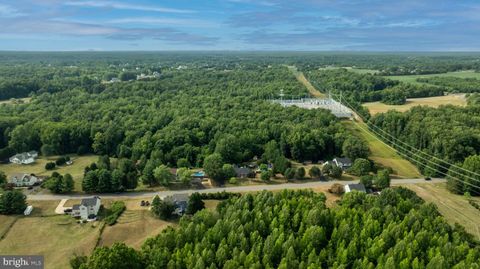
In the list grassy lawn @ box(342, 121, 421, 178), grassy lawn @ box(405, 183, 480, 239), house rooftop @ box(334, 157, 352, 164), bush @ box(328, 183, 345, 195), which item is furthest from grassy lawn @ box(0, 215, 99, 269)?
grassy lawn @ box(342, 121, 421, 178)

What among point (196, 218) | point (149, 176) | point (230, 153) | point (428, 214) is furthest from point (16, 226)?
point (428, 214)

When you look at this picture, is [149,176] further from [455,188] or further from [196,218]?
[455,188]

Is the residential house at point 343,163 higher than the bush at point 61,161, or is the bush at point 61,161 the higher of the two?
the residential house at point 343,163

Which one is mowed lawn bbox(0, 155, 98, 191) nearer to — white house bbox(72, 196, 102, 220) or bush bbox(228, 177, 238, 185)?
white house bbox(72, 196, 102, 220)

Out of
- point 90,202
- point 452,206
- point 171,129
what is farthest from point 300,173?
point 90,202

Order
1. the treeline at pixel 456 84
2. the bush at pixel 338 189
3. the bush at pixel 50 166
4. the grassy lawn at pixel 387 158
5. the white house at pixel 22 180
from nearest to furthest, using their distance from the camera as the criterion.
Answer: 1. the bush at pixel 338 189
2. the white house at pixel 22 180
3. the grassy lawn at pixel 387 158
4. the bush at pixel 50 166
5. the treeline at pixel 456 84

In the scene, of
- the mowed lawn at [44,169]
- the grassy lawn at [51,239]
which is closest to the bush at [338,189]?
the grassy lawn at [51,239]

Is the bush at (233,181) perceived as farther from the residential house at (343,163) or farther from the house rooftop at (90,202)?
the house rooftop at (90,202)
